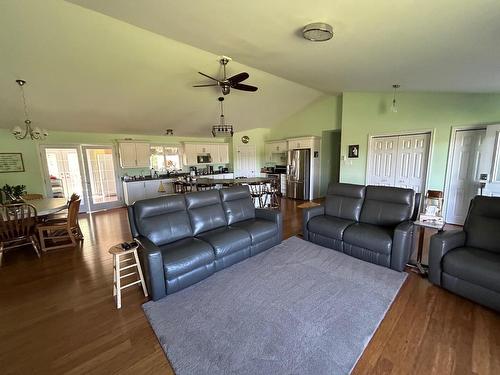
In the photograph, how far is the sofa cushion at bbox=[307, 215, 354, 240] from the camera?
3246 millimetres

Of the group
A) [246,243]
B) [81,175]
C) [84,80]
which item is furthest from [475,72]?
[81,175]

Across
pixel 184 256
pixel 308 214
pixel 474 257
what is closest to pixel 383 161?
pixel 308 214

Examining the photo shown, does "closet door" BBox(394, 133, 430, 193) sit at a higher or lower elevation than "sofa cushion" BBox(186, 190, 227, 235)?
higher

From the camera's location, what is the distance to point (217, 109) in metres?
6.30

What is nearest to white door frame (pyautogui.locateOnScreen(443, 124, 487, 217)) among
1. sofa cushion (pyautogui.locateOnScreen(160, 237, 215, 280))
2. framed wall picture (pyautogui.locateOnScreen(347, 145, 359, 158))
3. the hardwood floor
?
framed wall picture (pyautogui.locateOnScreen(347, 145, 359, 158))

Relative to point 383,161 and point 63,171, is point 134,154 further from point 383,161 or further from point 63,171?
point 383,161

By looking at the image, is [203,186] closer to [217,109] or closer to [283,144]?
[217,109]

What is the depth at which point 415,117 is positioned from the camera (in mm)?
4688

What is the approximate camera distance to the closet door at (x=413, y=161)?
15.5 feet

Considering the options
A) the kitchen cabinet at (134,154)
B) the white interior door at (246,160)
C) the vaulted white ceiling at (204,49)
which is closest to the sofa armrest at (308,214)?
the vaulted white ceiling at (204,49)

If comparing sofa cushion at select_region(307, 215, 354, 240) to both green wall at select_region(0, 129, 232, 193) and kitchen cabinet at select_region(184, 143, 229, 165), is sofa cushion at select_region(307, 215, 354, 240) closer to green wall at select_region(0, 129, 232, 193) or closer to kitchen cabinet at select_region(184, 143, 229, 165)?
kitchen cabinet at select_region(184, 143, 229, 165)

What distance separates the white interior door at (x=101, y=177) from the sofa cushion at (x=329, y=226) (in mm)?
5993

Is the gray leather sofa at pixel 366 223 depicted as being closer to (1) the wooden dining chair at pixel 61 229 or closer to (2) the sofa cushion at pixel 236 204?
(2) the sofa cushion at pixel 236 204

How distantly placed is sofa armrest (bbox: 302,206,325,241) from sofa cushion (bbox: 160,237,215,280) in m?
1.73
